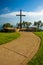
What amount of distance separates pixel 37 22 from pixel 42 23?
1.52 metres

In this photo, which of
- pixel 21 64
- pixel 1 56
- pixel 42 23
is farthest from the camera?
pixel 42 23

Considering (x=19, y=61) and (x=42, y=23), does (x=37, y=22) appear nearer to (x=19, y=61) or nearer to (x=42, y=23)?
(x=42, y=23)

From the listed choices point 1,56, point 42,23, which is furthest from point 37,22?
point 1,56

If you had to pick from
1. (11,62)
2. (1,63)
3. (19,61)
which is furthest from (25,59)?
(1,63)

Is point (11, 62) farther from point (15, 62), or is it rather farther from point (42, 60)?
point (42, 60)

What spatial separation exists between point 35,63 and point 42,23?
104 feet

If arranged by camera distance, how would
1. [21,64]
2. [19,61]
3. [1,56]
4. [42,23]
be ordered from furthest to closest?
1. [42,23]
2. [1,56]
3. [19,61]
4. [21,64]

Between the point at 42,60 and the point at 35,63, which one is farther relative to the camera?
the point at 42,60

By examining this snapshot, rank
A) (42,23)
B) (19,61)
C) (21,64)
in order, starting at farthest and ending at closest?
(42,23), (19,61), (21,64)

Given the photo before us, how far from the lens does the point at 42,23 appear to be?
3525cm

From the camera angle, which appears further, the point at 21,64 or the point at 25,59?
the point at 25,59

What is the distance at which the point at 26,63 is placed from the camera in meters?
4.40

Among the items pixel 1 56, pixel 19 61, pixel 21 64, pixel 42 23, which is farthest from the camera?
pixel 42 23

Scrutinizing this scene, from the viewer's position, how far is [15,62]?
444 centimetres
